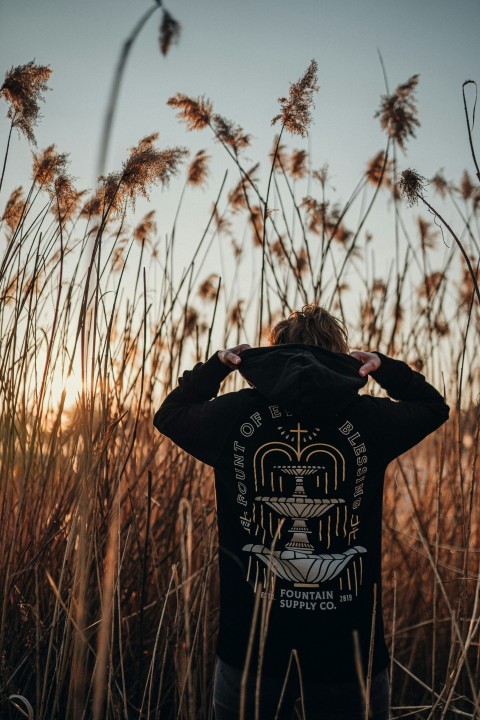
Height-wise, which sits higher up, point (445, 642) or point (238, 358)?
point (238, 358)

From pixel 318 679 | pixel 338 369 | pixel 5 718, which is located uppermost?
pixel 338 369

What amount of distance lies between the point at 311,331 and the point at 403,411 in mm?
301

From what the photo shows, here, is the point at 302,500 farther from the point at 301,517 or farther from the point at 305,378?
the point at 305,378

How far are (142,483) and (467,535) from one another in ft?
3.73

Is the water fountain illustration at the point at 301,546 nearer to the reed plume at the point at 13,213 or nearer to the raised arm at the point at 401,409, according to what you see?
the raised arm at the point at 401,409

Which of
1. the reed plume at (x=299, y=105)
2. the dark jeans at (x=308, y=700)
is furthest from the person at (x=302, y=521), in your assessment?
the reed plume at (x=299, y=105)

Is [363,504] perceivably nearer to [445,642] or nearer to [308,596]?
[308,596]

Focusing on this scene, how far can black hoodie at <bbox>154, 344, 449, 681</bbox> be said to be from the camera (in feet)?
4.24

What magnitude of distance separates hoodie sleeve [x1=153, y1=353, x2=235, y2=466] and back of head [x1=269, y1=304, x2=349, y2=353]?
18 centimetres

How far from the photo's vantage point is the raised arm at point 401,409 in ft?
4.50

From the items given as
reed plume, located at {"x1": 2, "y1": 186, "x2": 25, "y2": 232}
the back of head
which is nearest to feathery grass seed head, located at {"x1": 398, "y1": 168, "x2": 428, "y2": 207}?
the back of head

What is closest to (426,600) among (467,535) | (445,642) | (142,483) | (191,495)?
(445,642)

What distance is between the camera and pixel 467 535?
1628mm

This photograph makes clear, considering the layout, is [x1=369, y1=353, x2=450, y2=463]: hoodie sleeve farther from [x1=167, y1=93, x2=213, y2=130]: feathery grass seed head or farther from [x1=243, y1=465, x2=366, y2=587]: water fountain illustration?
[x1=167, y1=93, x2=213, y2=130]: feathery grass seed head
